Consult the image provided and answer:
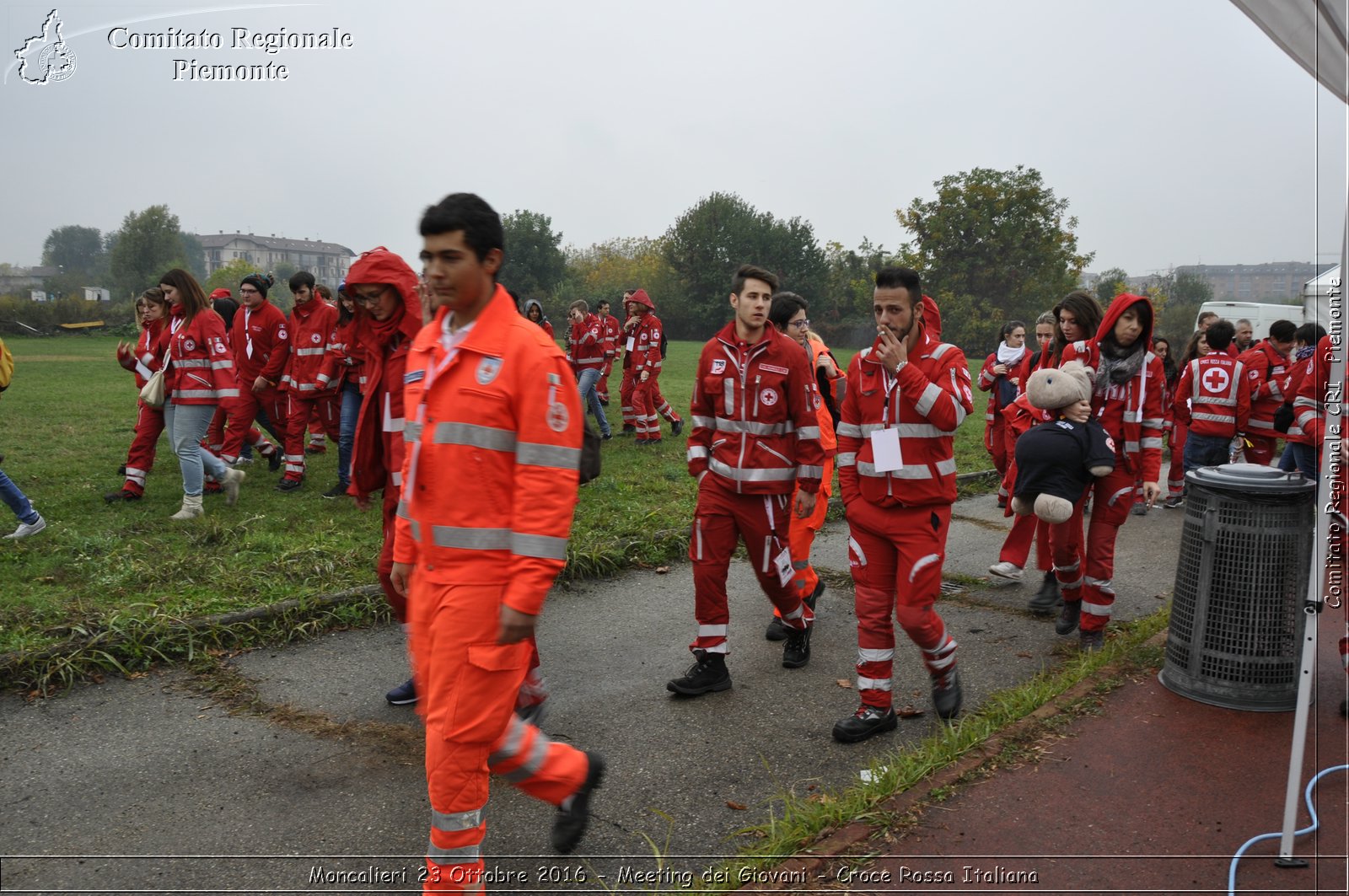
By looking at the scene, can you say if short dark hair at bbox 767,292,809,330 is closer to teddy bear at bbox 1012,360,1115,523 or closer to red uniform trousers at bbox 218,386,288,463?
teddy bear at bbox 1012,360,1115,523

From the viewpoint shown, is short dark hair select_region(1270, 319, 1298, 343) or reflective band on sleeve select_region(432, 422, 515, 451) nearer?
reflective band on sleeve select_region(432, 422, 515, 451)

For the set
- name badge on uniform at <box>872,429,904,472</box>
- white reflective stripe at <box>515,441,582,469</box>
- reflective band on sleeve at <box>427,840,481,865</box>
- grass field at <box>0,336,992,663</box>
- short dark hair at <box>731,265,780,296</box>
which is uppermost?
short dark hair at <box>731,265,780,296</box>

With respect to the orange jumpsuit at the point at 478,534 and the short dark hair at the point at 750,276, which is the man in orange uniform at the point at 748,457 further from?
the orange jumpsuit at the point at 478,534

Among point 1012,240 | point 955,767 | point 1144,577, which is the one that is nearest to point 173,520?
point 955,767

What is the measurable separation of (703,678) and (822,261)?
205 ft

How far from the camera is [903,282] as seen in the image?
4.52m

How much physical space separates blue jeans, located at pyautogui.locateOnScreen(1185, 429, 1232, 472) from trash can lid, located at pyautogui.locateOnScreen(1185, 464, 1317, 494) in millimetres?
6046

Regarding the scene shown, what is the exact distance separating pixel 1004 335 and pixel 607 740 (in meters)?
7.98

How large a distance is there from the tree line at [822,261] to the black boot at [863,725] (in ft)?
148

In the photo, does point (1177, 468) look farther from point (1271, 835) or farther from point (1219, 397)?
point (1271, 835)

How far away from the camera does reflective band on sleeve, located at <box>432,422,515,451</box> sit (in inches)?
116

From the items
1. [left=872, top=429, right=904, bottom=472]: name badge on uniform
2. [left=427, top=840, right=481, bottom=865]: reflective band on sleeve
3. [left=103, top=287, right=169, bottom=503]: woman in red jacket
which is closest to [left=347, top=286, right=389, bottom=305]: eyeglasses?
[left=872, top=429, right=904, bottom=472]: name badge on uniform

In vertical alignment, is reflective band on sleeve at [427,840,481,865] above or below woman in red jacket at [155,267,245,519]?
below

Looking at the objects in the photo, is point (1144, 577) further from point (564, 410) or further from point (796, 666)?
point (564, 410)
